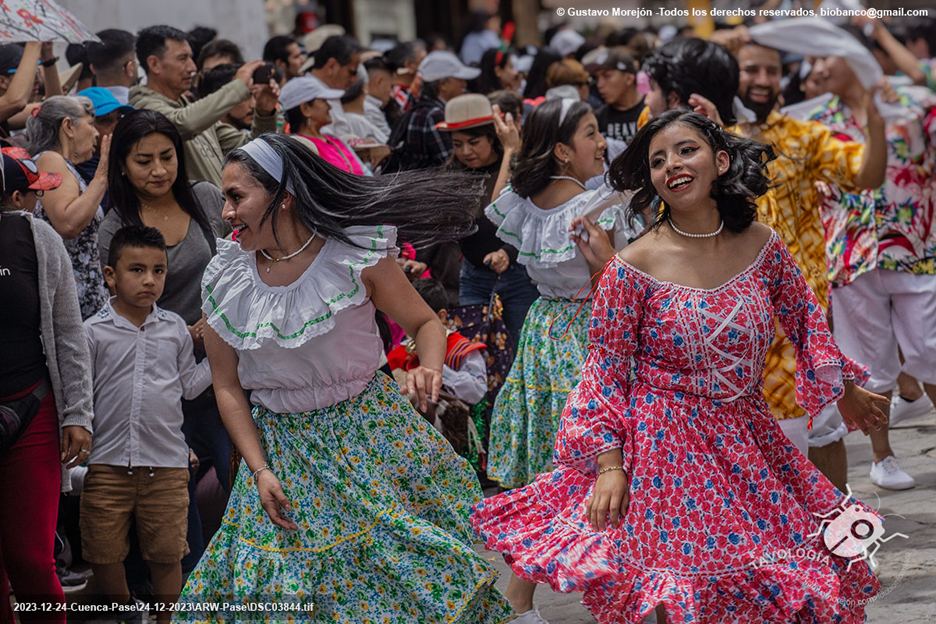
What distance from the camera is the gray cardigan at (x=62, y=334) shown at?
4.45m

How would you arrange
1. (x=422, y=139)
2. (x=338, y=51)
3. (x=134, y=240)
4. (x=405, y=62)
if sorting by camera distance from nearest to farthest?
(x=134, y=240) < (x=422, y=139) < (x=338, y=51) < (x=405, y=62)

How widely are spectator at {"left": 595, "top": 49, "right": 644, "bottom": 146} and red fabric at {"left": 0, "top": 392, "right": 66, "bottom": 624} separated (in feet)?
19.9

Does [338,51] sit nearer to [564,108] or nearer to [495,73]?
[495,73]

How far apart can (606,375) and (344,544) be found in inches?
40.0

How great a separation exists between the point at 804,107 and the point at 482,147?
1977mm

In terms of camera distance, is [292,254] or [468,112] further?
[468,112]

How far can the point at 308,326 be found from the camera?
12.8ft

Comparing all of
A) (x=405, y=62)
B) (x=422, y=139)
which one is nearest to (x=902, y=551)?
(x=422, y=139)

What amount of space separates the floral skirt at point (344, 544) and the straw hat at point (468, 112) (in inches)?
147

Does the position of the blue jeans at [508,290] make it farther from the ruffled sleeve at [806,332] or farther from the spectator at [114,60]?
the ruffled sleeve at [806,332]

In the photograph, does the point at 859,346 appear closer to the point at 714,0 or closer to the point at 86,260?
the point at 86,260

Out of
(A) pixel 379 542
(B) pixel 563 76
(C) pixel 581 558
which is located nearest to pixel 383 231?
(A) pixel 379 542

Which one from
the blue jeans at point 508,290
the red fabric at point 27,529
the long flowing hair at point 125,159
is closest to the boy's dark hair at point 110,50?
the long flowing hair at point 125,159

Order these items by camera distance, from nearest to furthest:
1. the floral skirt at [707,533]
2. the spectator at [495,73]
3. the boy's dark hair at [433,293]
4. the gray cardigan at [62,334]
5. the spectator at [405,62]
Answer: the floral skirt at [707,533], the gray cardigan at [62,334], the boy's dark hair at [433,293], the spectator at [495,73], the spectator at [405,62]
